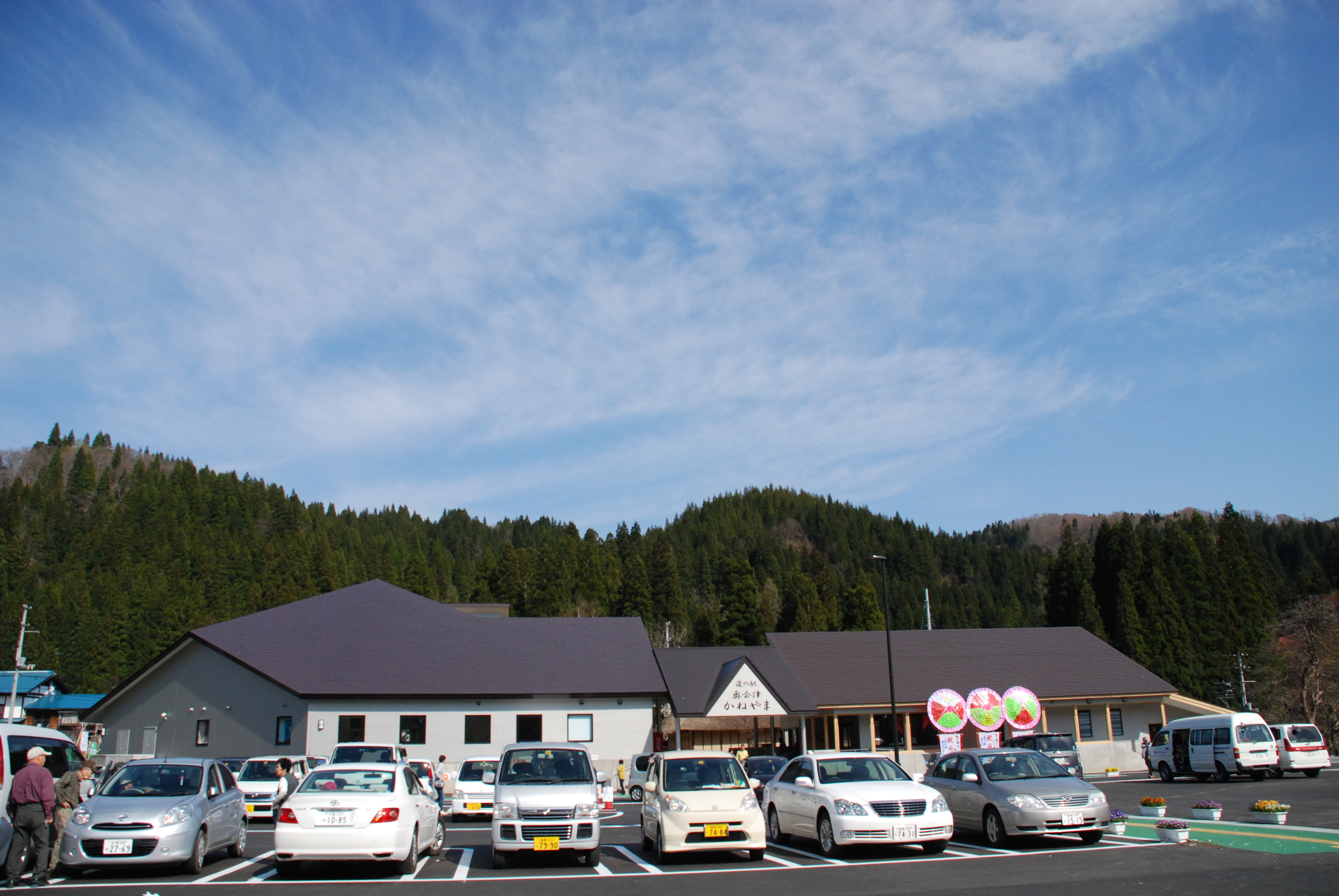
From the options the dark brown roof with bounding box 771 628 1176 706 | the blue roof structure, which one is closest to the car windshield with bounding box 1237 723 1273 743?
the dark brown roof with bounding box 771 628 1176 706

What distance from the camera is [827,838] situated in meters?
13.6

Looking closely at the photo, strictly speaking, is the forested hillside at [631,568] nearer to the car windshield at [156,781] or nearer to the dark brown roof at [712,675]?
the dark brown roof at [712,675]

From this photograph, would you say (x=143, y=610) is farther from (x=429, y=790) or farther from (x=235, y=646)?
(x=429, y=790)

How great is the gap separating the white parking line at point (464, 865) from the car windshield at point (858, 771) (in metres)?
5.47

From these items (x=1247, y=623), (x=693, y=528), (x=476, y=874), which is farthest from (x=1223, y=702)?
(x=693, y=528)

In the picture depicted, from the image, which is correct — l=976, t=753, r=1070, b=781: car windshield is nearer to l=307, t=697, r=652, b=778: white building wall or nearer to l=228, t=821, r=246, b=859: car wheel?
l=228, t=821, r=246, b=859: car wheel

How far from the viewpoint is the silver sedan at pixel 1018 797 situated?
1377 cm

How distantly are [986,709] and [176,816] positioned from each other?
25.4 meters

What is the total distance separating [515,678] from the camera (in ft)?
116

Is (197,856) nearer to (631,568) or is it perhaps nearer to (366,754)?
(366,754)

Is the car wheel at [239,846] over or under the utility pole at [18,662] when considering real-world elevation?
under

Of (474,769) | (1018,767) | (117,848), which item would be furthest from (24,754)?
(1018,767)

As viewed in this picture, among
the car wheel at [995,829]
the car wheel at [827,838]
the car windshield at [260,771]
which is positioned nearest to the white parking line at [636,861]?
the car wheel at [827,838]

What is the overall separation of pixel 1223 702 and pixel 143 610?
9185cm
